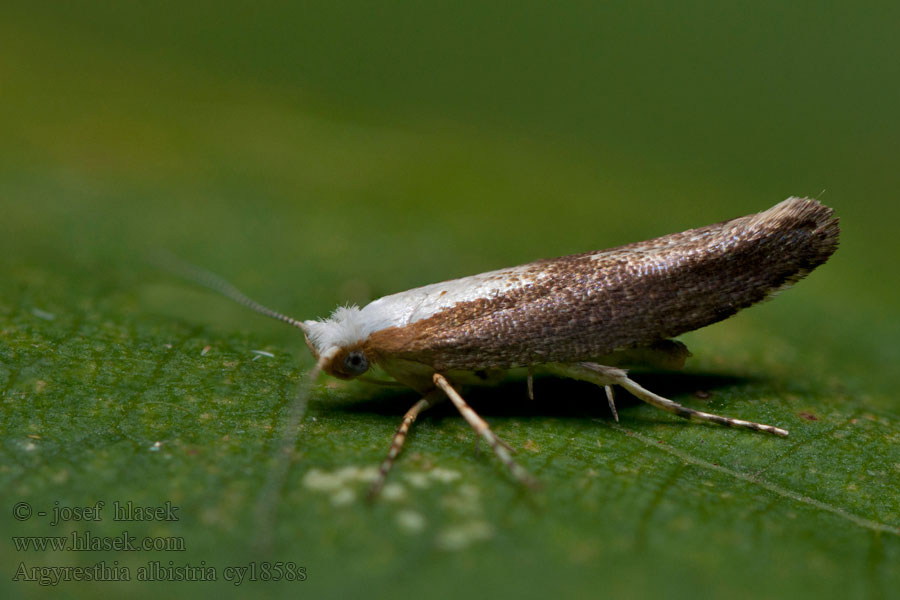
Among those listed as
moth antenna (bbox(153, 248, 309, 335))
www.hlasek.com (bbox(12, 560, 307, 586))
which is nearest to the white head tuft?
moth antenna (bbox(153, 248, 309, 335))

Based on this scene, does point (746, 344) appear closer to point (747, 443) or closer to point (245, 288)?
point (747, 443)

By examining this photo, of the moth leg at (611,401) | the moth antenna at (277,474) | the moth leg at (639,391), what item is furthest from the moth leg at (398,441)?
the moth leg at (611,401)

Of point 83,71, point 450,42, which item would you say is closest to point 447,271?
point 83,71

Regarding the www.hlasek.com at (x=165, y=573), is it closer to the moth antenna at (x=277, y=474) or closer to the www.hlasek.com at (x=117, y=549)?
the www.hlasek.com at (x=117, y=549)

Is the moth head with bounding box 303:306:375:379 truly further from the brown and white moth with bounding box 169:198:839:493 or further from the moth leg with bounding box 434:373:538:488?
the moth leg with bounding box 434:373:538:488

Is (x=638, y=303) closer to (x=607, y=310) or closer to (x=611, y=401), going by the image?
(x=607, y=310)
